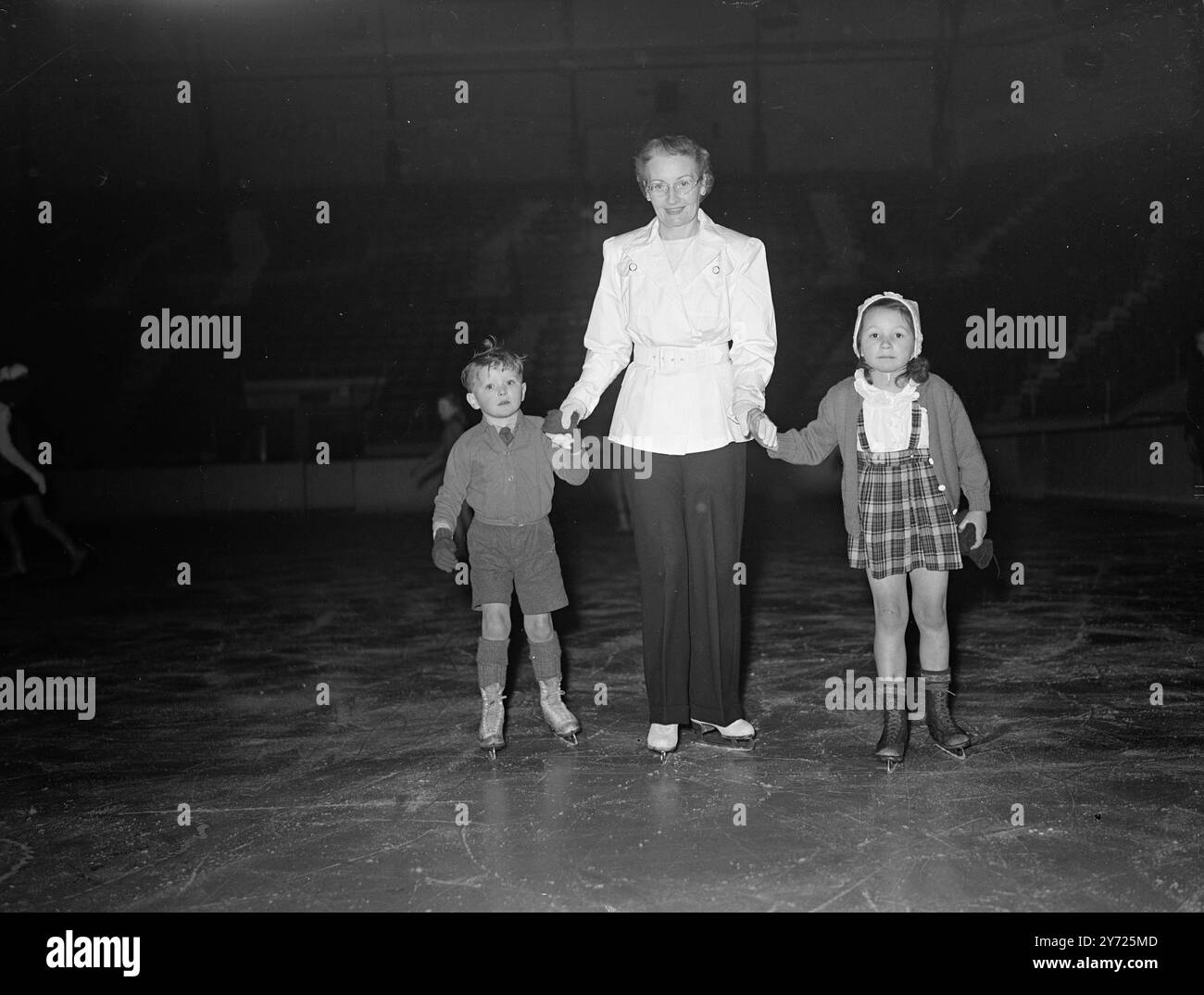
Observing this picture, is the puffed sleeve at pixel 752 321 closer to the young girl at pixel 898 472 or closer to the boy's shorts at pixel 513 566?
the young girl at pixel 898 472

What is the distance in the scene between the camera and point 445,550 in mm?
3283

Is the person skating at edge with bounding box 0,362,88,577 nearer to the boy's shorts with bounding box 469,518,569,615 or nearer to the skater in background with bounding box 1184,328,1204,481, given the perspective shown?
the boy's shorts with bounding box 469,518,569,615

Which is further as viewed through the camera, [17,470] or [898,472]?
[17,470]

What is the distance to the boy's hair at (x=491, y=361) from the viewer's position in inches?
137

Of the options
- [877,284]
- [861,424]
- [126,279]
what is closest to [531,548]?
[861,424]

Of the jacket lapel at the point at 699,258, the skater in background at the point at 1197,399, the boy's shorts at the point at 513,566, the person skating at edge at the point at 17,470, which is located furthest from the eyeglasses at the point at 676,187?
the skater in background at the point at 1197,399

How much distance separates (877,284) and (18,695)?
1478cm

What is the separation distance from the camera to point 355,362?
653 inches

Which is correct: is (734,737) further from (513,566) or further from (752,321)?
(752,321)

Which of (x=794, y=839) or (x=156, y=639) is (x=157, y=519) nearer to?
(x=156, y=639)

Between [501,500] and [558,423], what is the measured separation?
36 centimetres

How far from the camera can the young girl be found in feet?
10.5

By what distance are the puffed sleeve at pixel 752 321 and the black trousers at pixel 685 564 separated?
0.21m

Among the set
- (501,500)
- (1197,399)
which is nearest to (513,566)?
(501,500)
